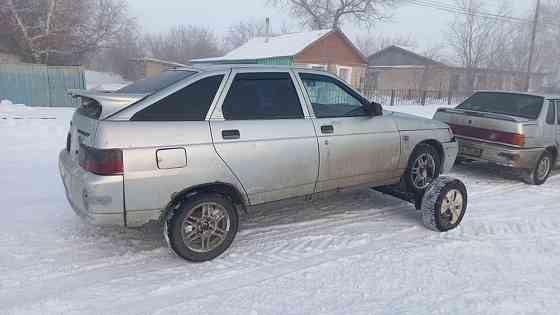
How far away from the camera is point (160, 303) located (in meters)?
3.13

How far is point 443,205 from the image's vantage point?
4.67 meters

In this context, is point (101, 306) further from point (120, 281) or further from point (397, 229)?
point (397, 229)

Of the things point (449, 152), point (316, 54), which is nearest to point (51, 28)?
point (316, 54)

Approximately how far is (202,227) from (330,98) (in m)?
2.10

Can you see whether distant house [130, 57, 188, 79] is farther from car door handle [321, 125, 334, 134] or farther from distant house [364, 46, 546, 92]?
car door handle [321, 125, 334, 134]

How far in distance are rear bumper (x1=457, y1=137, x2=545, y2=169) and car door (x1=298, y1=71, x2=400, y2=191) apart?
2825mm

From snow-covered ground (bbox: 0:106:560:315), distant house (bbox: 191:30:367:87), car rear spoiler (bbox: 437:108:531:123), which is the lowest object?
snow-covered ground (bbox: 0:106:560:315)

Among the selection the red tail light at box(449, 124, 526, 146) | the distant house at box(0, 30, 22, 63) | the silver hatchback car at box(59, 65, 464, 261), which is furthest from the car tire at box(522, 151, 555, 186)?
the distant house at box(0, 30, 22, 63)

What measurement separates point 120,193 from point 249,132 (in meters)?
1.24

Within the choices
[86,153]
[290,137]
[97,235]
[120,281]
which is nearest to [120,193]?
[86,153]

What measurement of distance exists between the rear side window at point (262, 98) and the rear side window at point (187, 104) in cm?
17

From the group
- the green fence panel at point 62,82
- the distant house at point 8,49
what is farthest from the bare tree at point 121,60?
the green fence panel at point 62,82

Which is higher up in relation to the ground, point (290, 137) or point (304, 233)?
point (290, 137)

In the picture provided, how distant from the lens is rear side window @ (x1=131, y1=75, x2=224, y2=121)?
346 centimetres
